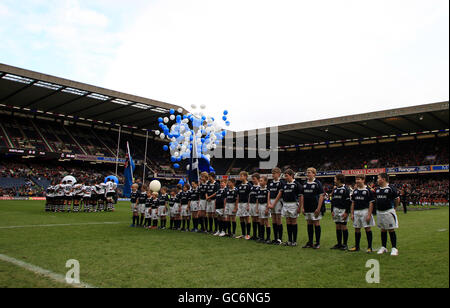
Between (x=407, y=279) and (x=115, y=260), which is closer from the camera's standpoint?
(x=407, y=279)

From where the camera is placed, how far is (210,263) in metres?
5.46

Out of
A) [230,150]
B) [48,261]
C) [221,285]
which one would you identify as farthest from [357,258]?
[230,150]

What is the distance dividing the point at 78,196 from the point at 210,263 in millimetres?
14624

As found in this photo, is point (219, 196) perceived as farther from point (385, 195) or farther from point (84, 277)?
point (84, 277)

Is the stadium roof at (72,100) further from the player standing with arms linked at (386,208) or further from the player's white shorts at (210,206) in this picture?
the player standing with arms linked at (386,208)

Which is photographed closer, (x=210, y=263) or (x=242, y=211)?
(x=210, y=263)

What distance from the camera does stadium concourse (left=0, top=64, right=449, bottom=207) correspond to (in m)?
32.6

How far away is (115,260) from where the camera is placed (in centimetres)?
560

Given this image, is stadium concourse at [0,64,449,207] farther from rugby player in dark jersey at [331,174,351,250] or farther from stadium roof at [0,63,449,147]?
rugby player in dark jersey at [331,174,351,250]

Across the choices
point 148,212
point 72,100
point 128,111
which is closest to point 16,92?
point 72,100

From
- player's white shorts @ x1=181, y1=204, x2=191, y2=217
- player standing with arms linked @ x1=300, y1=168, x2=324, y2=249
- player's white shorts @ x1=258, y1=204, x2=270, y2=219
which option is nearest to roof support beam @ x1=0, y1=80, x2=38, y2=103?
player's white shorts @ x1=181, y1=204, x2=191, y2=217

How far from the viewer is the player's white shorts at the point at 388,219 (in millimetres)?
6512

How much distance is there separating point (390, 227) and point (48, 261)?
261 inches

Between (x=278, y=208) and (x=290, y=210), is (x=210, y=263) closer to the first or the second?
(x=290, y=210)
